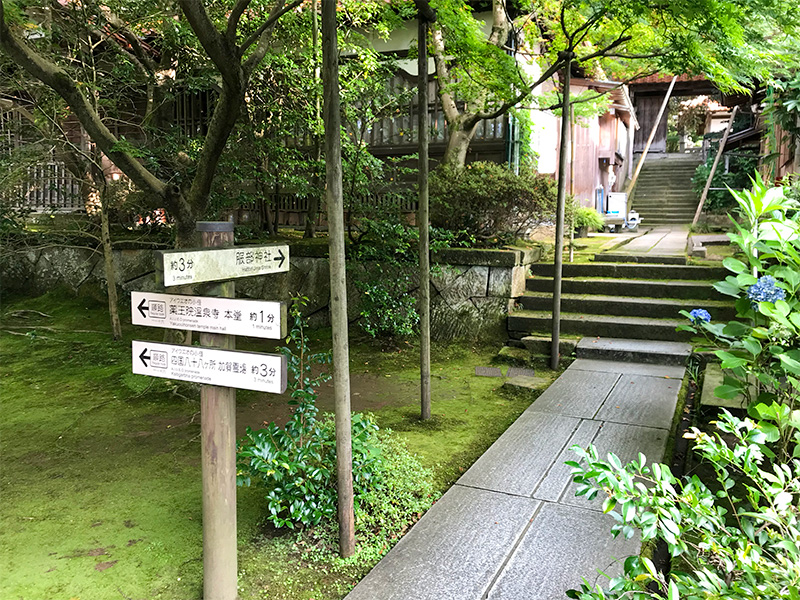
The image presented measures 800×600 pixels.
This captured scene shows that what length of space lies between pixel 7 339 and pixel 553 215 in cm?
782

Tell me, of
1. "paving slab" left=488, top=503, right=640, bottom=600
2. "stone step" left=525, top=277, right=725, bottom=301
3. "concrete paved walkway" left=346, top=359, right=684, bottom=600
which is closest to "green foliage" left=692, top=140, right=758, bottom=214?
"stone step" left=525, top=277, right=725, bottom=301

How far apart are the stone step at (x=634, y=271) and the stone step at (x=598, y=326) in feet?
2.98

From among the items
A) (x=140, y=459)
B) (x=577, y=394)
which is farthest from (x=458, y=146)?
(x=140, y=459)

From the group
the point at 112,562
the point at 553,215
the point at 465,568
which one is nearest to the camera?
the point at 465,568

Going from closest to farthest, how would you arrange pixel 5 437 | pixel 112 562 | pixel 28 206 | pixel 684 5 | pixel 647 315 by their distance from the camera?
pixel 112 562
pixel 684 5
pixel 5 437
pixel 647 315
pixel 28 206

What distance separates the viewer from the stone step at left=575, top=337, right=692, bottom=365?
6121mm

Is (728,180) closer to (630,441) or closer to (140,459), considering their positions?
(630,441)

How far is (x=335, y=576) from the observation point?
2764mm

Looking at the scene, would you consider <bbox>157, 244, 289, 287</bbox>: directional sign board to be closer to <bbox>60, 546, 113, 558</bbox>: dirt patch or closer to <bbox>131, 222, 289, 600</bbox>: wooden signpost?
<bbox>131, 222, 289, 600</bbox>: wooden signpost

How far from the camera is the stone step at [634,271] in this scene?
7.33m

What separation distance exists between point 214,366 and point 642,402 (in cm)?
392

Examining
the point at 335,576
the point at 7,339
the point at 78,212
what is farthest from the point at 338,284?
the point at 78,212

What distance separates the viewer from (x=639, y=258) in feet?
26.3

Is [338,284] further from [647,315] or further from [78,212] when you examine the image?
[78,212]
